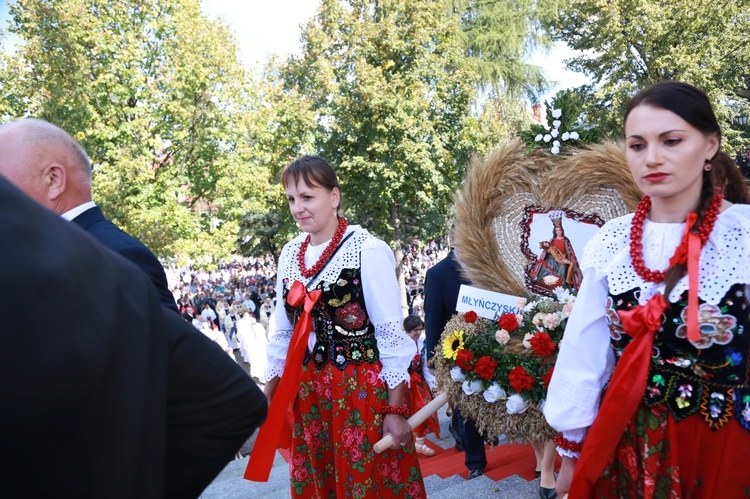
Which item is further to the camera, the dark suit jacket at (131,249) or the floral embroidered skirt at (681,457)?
the dark suit jacket at (131,249)

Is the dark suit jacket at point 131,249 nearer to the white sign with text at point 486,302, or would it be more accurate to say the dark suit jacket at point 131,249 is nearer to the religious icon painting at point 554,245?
the white sign with text at point 486,302

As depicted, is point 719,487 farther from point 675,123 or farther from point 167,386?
point 167,386

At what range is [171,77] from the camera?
43.9ft

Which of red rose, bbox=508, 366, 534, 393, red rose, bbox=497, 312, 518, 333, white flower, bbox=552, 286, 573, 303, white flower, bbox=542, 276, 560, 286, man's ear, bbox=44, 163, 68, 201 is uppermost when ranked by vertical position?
man's ear, bbox=44, 163, 68, 201

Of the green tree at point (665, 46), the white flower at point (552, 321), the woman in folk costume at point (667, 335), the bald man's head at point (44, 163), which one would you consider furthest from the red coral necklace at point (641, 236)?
the green tree at point (665, 46)

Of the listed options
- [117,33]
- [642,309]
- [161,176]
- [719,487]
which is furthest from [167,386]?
[117,33]

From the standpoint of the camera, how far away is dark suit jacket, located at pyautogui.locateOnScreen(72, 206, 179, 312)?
6.77 feet

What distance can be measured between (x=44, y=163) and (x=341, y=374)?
5.11 feet

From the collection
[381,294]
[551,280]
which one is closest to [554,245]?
[551,280]

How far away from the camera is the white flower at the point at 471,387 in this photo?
280 centimetres

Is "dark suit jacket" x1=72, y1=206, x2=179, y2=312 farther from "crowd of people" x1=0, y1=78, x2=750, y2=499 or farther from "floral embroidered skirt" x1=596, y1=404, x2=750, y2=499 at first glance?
"floral embroidered skirt" x1=596, y1=404, x2=750, y2=499

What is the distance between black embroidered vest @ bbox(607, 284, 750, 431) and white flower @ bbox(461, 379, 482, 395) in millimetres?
1120

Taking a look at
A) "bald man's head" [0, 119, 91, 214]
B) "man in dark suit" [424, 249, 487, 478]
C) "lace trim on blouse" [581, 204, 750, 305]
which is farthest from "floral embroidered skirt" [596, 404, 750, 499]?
"man in dark suit" [424, 249, 487, 478]

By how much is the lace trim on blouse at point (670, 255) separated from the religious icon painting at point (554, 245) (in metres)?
0.82
